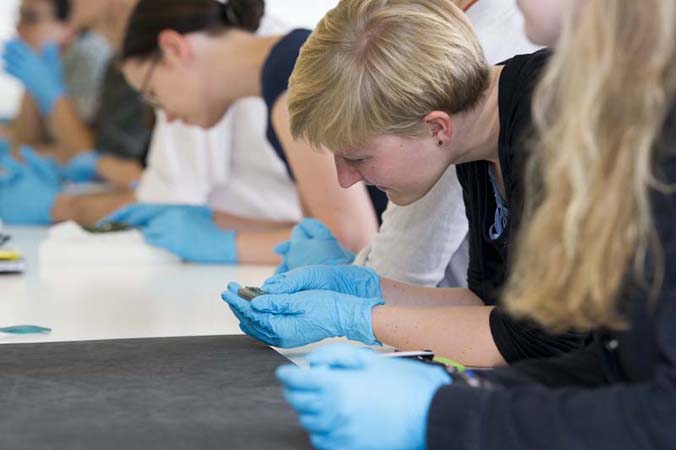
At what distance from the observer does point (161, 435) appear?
916 mm

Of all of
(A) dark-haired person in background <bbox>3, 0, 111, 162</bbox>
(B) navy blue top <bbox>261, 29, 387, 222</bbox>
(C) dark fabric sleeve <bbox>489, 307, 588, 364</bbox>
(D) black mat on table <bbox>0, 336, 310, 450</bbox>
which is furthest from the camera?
(A) dark-haired person in background <bbox>3, 0, 111, 162</bbox>

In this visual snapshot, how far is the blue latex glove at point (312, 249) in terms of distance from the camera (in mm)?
1709

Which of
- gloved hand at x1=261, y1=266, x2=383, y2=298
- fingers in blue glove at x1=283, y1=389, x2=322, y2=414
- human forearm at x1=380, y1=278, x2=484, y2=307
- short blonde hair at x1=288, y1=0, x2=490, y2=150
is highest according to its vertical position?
short blonde hair at x1=288, y1=0, x2=490, y2=150

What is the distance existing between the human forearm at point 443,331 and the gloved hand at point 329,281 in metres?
0.14

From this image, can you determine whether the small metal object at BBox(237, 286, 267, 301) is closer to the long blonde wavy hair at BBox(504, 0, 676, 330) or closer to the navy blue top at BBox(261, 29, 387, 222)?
the long blonde wavy hair at BBox(504, 0, 676, 330)

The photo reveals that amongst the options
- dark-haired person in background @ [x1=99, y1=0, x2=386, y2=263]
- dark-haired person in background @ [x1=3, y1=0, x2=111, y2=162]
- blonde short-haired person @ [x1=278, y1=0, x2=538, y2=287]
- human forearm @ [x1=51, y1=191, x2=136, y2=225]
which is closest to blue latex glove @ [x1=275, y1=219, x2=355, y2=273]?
blonde short-haired person @ [x1=278, y1=0, x2=538, y2=287]

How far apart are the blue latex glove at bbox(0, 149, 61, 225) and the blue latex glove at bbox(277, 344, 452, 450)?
219 cm

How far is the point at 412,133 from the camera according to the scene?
121 cm

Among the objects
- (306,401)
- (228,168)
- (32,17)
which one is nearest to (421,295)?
(306,401)

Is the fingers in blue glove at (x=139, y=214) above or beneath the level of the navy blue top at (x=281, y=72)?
beneath

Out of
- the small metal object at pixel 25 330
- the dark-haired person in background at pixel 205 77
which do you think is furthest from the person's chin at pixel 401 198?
the dark-haired person in background at pixel 205 77

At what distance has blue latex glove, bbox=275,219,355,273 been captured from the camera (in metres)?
1.71

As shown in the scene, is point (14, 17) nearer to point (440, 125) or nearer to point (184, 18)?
point (184, 18)

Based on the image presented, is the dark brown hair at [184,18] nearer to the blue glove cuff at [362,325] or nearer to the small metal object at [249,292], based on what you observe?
the small metal object at [249,292]
